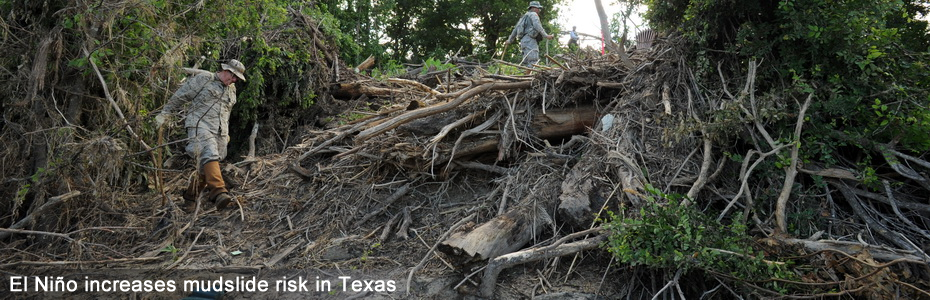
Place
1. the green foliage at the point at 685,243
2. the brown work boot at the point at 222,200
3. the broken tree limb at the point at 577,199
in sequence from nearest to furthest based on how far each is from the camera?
the green foliage at the point at 685,243
the broken tree limb at the point at 577,199
the brown work boot at the point at 222,200

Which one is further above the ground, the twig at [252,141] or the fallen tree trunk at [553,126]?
the fallen tree trunk at [553,126]

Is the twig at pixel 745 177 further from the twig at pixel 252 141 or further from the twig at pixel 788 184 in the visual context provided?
the twig at pixel 252 141

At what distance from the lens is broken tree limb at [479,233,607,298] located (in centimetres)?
427

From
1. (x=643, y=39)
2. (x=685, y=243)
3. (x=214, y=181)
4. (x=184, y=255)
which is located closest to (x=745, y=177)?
(x=685, y=243)

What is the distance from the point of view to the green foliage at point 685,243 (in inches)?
142

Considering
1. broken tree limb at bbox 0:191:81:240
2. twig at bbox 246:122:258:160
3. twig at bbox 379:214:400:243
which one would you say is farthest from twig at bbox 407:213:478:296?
twig at bbox 246:122:258:160

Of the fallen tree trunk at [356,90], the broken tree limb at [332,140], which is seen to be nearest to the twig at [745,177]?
the broken tree limb at [332,140]

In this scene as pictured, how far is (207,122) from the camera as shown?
22.3 feet

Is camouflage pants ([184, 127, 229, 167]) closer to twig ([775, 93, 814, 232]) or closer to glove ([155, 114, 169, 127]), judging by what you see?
glove ([155, 114, 169, 127])

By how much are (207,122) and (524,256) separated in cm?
427

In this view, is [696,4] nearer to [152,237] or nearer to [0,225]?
[152,237]

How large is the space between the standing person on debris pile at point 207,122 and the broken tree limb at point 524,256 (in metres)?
3.59

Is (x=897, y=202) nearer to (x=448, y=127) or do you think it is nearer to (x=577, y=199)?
(x=577, y=199)

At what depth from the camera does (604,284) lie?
427cm
